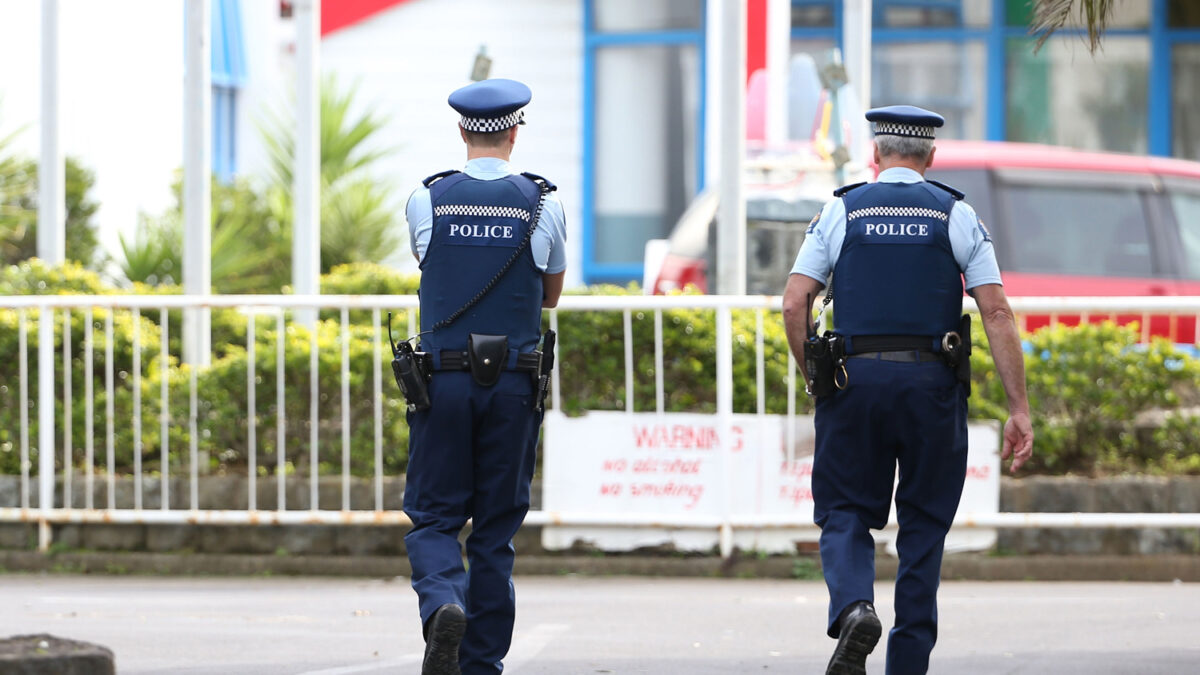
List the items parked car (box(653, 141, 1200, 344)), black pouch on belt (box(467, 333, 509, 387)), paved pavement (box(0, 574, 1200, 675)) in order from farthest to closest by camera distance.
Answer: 1. parked car (box(653, 141, 1200, 344))
2. paved pavement (box(0, 574, 1200, 675))
3. black pouch on belt (box(467, 333, 509, 387))

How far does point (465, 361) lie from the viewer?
16.7ft

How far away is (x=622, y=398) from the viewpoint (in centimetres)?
841

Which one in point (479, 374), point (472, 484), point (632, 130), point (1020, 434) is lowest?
point (472, 484)

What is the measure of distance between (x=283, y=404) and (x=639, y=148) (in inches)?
460

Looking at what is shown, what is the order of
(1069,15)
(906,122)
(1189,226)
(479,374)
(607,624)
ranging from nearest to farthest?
1. (479,374)
2. (906,122)
3. (1069,15)
4. (607,624)
5. (1189,226)

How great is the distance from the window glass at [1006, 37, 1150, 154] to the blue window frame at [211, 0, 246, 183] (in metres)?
8.69

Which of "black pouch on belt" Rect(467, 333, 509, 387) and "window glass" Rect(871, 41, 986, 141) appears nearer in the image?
"black pouch on belt" Rect(467, 333, 509, 387)

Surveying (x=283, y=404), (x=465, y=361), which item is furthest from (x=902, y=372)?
(x=283, y=404)

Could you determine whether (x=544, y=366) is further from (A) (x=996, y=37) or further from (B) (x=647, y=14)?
(A) (x=996, y=37)

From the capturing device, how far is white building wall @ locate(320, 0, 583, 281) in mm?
19734

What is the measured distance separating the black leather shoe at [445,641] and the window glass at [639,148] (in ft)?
48.9

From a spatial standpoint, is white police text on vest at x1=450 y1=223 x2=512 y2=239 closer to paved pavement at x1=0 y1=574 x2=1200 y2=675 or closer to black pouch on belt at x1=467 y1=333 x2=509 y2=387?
black pouch on belt at x1=467 y1=333 x2=509 y2=387

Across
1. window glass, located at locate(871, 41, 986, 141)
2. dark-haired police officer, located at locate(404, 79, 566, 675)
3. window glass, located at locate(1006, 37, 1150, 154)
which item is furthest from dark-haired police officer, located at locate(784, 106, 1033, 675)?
window glass, located at locate(1006, 37, 1150, 154)

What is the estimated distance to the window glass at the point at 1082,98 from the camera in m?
19.4
